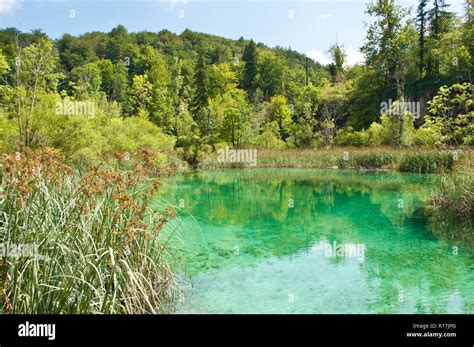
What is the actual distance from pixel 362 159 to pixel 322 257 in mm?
A: 13545

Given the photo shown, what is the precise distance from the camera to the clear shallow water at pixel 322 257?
154 inches

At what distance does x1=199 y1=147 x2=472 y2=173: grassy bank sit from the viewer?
15094 mm

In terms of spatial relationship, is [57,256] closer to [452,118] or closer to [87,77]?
[452,118]

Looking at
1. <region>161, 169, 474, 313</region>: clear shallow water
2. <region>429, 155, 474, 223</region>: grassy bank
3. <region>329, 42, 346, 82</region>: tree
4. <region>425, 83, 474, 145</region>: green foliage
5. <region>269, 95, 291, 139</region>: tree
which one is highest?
<region>329, 42, 346, 82</region>: tree

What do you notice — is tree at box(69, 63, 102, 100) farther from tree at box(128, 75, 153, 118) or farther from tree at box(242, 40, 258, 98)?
tree at box(242, 40, 258, 98)

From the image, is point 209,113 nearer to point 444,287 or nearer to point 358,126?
point 358,126

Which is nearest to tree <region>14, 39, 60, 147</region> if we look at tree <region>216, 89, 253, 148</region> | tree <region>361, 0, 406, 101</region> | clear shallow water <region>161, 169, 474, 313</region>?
clear shallow water <region>161, 169, 474, 313</region>

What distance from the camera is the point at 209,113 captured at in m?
24.5

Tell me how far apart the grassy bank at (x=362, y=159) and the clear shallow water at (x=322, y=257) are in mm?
4708

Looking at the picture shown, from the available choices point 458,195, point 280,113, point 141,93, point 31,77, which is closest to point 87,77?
point 141,93

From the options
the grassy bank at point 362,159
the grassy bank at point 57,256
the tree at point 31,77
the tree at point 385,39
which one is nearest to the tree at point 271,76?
the tree at point 385,39

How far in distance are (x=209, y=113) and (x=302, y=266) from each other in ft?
66.1

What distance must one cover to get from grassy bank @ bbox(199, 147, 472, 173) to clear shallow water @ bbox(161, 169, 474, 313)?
15.4ft

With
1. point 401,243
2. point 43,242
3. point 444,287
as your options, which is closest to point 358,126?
point 401,243
